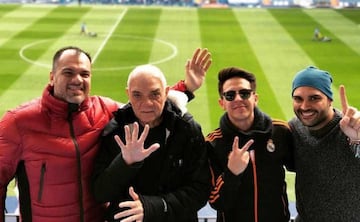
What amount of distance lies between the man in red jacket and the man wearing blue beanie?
1576 mm

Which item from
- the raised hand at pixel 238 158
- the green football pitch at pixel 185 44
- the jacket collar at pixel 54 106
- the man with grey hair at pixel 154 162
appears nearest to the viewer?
the man with grey hair at pixel 154 162

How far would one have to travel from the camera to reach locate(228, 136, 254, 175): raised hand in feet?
13.8

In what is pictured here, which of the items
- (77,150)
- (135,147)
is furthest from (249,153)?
(77,150)

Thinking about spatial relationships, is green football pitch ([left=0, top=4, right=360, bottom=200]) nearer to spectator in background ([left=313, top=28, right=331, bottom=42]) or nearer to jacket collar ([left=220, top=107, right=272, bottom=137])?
spectator in background ([left=313, top=28, right=331, bottom=42])

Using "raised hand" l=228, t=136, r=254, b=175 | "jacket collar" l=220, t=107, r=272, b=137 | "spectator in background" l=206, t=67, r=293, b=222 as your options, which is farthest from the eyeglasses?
"raised hand" l=228, t=136, r=254, b=175

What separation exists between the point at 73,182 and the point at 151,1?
77.1ft

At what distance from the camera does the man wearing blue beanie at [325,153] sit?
170 inches

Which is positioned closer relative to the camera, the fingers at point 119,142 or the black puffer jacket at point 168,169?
the fingers at point 119,142

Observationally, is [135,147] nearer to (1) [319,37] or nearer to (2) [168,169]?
(2) [168,169]

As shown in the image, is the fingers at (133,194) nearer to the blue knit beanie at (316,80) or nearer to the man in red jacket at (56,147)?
the man in red jacket at (56,147)

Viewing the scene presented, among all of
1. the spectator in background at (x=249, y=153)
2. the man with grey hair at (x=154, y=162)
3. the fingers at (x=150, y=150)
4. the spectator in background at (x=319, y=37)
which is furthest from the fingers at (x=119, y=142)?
the spectator in background at (x=319, y=37)

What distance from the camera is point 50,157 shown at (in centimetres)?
427

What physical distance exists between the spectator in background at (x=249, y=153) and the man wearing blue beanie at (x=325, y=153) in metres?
0.20

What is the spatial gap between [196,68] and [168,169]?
1.19 meters
